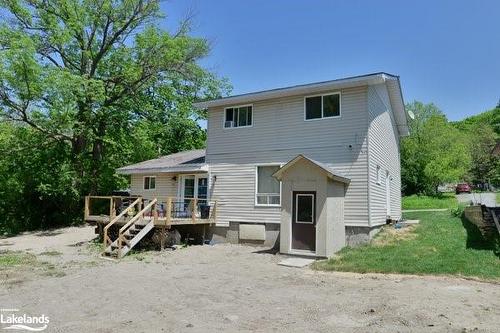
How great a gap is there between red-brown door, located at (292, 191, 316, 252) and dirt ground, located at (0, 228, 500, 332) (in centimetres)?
180

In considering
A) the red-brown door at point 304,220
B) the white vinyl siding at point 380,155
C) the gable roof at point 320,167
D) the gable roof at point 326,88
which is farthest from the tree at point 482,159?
the red-brown door at point 304,220

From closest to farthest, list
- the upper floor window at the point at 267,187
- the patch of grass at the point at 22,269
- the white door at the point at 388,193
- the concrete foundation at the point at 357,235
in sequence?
1. the patch of grass at the point at 22,269
2. the concrete foundation at the point at 357,235
3. the upper floor window at the point at 267,187
4. the white door at the point at 388,193

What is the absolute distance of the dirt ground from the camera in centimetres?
627

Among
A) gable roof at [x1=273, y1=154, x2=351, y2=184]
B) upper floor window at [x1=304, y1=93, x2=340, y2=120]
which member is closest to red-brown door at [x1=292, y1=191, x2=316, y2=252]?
gable roof at [x1=273, y1=154, x2=351, y2=184]

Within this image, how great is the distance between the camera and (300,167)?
13594 mm

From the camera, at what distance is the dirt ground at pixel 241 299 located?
20.6ft

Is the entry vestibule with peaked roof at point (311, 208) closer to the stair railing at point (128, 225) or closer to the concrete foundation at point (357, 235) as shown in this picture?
the concrete foundation at point (357, 235)

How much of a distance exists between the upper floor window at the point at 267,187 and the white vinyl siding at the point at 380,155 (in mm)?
3765

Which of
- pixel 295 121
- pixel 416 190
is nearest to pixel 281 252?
pixel 295 121

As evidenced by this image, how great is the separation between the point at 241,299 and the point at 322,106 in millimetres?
9491

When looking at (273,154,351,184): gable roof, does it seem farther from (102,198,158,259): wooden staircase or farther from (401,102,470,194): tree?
(401,102,470,194): tree

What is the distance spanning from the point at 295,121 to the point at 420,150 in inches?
1237

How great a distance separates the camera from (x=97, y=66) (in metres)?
26.0

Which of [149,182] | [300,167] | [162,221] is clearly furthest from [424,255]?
[149,182]
